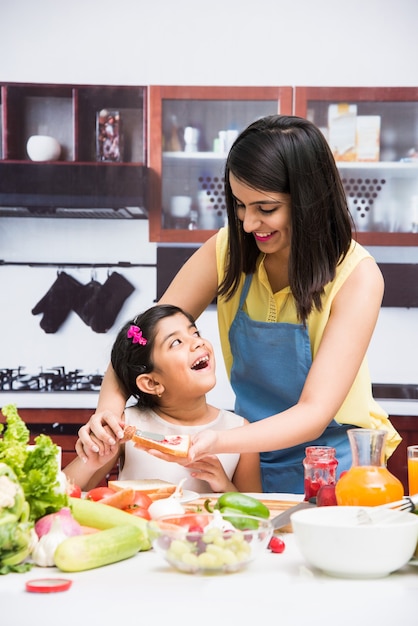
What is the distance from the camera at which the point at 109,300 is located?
4.39 metres

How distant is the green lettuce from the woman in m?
0.42

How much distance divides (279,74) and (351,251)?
92.2 inches

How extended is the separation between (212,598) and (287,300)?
124cm

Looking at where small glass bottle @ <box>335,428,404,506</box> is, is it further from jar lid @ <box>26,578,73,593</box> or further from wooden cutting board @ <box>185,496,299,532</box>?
jar lid @ <box>26,578,73,593</box>

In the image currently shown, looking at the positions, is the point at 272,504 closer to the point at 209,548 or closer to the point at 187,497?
the point at 187,497

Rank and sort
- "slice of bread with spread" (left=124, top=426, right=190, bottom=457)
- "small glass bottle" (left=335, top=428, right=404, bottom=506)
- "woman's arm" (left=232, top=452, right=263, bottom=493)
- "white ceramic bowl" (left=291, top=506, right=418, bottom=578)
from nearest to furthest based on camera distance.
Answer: "white ceramic bowl" (left=291, top=506, right=418, bottom=578) → "small glass bottle" (left=335, top=428, right=404, bottom=506) → "slice of bread with spread" (left=124, top=426, right=190, bottom=457) → "woman's arm" (left=232, top=452, right=263, bottom=493)

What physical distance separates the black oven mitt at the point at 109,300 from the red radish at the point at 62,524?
2.98 meters

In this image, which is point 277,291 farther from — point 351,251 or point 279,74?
point 279,74

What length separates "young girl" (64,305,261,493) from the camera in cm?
230

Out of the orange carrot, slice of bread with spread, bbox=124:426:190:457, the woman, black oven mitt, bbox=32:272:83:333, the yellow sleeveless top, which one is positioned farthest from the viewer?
black oven mitt, bbox=32:272:83:333

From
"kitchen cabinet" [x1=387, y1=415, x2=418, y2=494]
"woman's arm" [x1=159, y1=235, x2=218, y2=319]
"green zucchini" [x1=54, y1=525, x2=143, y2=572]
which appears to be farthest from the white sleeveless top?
"kitchen cabinet" [x1=387, y1=415, x2=418, y2=494]

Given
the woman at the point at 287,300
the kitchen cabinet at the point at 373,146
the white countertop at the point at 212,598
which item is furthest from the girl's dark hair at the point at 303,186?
the kitchen cabinet at the point at 373,146

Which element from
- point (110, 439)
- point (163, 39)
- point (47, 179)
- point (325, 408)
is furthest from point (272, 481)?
point (163, 39)

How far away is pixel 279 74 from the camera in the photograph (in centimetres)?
433
